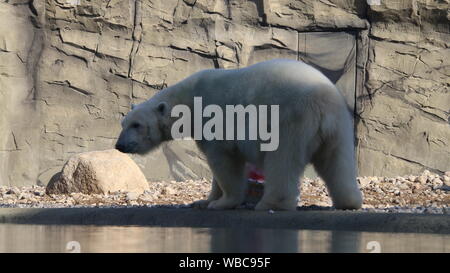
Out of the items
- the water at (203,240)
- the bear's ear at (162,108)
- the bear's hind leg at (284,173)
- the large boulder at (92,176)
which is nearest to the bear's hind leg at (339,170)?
the bear's hind leg at (284,173)

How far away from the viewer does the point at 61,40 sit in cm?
1580

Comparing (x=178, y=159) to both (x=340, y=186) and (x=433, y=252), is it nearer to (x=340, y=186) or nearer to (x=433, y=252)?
(x=340, y=186)

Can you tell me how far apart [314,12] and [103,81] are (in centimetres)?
407

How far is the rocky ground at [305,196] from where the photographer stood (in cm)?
1047

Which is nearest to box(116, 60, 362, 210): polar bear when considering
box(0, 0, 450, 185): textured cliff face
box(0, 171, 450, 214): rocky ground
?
box(0, 171, 450, 214): rocky ground

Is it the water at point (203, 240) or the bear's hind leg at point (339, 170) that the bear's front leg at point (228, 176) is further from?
the water at point (203, 240)

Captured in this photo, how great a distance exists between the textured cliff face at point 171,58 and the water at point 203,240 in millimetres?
8846

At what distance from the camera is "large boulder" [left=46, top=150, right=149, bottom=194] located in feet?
38.3

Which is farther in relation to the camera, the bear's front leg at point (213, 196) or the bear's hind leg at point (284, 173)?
the bear's front leg at point (213, 196)

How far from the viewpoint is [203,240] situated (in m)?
5.55

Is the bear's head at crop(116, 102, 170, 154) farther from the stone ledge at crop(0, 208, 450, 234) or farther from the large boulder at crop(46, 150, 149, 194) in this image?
the large boulder at crop(46, 150, 149, 194)

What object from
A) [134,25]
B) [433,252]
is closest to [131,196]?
[134,25]
